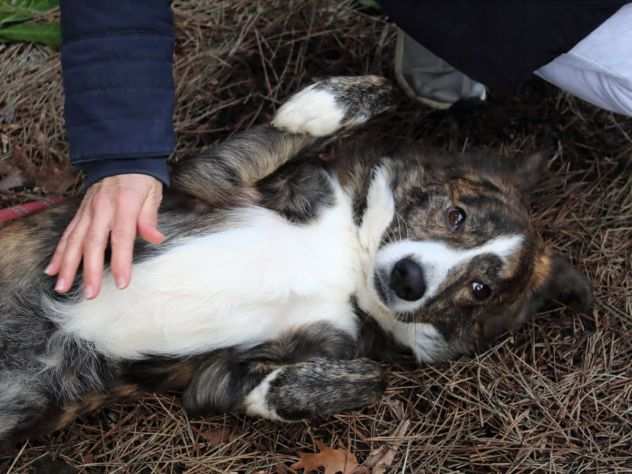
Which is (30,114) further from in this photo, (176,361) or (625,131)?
(625,131)

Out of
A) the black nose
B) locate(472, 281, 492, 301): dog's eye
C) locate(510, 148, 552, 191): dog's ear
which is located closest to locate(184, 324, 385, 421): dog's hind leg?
the black nose

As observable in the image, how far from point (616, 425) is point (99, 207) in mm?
2990

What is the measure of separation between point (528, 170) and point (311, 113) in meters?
1.29

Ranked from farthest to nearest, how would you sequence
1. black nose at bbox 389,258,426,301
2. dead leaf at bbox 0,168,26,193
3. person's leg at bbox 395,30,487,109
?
person's leg at bbox 395,30,487,109 < dead leaf at bbox 0,168,26,193 < black nose at bbox 389,258,426,301

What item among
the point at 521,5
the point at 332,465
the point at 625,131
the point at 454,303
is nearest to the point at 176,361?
the point at 332,465

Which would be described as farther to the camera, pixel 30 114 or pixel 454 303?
pixel 30 114

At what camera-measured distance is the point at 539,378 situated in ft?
13.7

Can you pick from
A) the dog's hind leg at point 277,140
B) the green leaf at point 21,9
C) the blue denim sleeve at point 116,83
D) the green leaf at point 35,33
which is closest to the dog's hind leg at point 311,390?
the dog's hind leg at point 277,140

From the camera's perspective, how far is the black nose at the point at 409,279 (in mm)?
3486

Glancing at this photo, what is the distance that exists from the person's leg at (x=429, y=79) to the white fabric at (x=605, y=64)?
→ 0.94 m

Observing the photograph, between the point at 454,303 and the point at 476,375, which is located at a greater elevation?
the point at 454,303

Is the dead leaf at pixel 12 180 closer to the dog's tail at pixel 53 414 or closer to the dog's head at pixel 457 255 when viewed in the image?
the dog's tail at pixel 53 414

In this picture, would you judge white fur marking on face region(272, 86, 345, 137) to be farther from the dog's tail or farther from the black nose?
the dog's tail

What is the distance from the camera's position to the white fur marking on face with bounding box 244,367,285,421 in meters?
3.62
